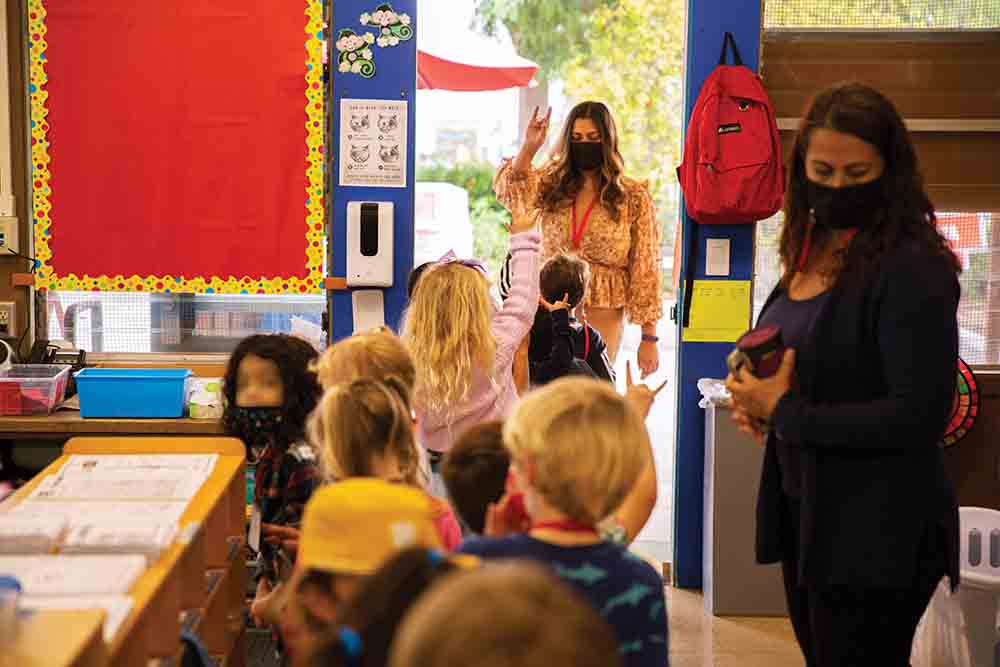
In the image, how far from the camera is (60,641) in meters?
1.44

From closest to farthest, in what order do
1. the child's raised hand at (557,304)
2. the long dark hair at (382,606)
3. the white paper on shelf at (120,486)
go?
1. the long dark hair at (382,606)
2. the white paper on shelf at (120,486)
3. the child's raised hand at (557,304)

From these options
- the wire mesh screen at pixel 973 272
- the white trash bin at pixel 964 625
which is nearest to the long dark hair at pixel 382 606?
the white trash bin at pixel 964 625

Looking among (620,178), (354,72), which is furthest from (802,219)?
(354,72)

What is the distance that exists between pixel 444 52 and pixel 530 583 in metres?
5.14

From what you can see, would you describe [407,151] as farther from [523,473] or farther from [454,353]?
[523,473]

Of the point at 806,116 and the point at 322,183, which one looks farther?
the point at 322,183

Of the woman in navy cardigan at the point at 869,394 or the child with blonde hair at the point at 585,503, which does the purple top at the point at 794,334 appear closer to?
the woman in navy cardigan at the point at 869,394

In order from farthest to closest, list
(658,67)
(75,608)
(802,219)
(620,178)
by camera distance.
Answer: (658,67)
(620,178)
(802,219)
(75,608)

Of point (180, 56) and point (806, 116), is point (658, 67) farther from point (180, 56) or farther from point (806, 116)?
point (806, 116)

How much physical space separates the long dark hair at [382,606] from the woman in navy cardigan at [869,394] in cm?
97

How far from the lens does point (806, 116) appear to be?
212 cm

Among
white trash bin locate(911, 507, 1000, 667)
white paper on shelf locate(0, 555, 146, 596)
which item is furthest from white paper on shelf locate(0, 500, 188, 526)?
white trash bin locate(911, 507, 1000, 667)

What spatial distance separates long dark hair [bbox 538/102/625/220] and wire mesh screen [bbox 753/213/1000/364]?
0.65m

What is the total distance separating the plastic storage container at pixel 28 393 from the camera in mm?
3912
